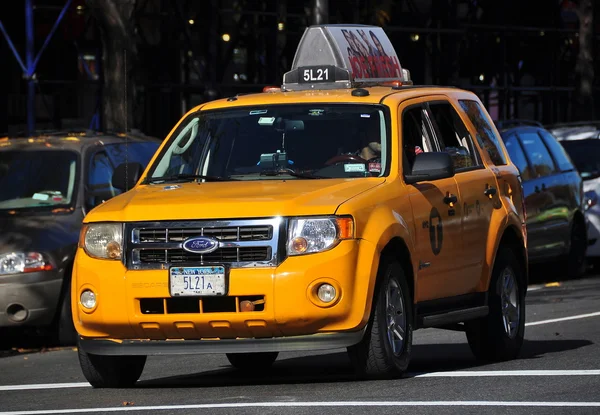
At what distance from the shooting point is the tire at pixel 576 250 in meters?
19.6

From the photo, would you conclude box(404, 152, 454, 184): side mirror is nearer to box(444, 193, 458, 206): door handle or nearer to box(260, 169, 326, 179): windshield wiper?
box(444, 193, 458, 206): door handle

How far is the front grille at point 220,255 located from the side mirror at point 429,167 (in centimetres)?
134

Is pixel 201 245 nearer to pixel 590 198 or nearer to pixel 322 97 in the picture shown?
pixel 322 97

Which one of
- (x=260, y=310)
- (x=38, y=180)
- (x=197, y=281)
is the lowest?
(x=38, y=180)

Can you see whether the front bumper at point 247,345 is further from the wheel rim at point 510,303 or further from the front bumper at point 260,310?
the wheel rim at point 510,303

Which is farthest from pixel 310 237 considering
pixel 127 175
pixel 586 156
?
pixel 586 156

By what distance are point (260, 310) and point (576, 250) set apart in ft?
37.4

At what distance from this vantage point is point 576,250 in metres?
19.7

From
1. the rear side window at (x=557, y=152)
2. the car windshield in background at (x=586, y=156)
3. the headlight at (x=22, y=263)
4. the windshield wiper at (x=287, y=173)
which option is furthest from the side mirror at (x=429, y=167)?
the car windshield in background at (x=586, y=156)

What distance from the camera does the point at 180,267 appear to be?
9.01 m

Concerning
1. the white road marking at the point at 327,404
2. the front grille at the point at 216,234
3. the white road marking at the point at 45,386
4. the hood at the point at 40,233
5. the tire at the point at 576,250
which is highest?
the front grille at the point at 216,234

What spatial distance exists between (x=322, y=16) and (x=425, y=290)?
40.2 ft

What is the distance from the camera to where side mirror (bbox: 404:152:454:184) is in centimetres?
984

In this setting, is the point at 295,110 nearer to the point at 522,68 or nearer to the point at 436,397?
the point at 436,397
